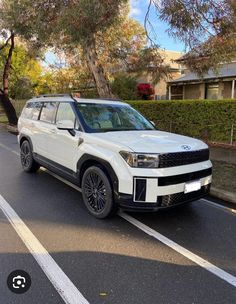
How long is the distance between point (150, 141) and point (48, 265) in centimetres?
224

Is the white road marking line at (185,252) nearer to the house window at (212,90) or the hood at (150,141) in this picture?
the hood at (150,141)

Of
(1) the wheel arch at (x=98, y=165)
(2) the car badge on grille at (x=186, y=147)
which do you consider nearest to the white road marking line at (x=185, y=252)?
(1) the wheel arch at (x=98, y=165)

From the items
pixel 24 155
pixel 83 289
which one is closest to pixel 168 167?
pixel 83 289

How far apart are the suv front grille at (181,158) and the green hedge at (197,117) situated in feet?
19.3

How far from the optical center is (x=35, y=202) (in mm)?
5770

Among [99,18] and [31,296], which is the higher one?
[99,18]

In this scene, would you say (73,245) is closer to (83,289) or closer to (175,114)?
(83,289)

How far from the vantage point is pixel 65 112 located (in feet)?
20.5

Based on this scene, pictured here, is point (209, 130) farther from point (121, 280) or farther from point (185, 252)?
point (121, 280)

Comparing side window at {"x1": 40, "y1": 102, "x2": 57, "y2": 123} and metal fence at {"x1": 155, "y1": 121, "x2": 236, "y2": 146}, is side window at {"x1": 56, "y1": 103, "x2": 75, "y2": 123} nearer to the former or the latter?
side window at {"x1": 40, "y1": 102, "x2": 57, "y2": 123}

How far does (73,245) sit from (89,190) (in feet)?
4.19

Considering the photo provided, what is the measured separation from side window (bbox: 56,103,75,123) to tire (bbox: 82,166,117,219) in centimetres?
114

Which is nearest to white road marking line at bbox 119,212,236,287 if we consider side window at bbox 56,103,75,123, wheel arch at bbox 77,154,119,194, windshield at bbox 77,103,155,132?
A: wheel arch at bbox 77,154,119,194

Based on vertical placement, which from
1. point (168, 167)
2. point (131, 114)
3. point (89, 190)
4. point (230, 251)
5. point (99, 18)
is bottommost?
point (230, 251)
